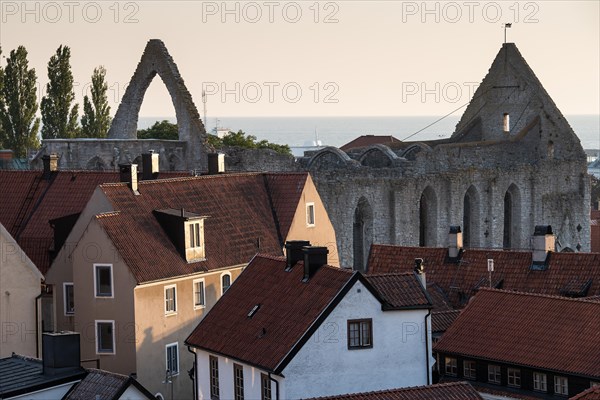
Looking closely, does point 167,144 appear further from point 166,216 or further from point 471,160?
point 166,216

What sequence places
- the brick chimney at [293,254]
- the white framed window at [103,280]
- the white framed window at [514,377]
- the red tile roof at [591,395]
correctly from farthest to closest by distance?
the white framed window at [103,280] < the white framed window at [514,377] < the brick chimney at [293,254] < the red tile roof at [591,395]

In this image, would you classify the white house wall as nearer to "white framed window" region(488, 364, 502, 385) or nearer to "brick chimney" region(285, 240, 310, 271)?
"brick chimney" region(285, 240, 310, 271)

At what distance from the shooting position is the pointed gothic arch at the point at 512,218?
83.8 m

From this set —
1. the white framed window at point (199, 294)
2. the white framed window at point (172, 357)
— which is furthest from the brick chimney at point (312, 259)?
the white framed window at point (199, 294)

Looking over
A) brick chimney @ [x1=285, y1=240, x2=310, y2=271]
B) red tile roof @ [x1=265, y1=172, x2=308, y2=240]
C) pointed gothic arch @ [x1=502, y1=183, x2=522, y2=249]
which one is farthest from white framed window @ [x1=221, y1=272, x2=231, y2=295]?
pointed gothic arch @ [x1=502, y1=183, x2=522, y2=249]

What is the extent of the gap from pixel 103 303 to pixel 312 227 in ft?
33.8

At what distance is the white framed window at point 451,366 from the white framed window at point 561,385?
3.52 metres

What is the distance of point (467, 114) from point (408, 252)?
35.9 metres

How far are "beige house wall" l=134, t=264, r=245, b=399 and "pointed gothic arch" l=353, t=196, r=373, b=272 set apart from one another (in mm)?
19960

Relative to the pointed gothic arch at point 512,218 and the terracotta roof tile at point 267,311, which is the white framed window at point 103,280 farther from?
the pointed gothic arch at point 512,218

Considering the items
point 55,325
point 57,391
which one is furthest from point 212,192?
point 57,391

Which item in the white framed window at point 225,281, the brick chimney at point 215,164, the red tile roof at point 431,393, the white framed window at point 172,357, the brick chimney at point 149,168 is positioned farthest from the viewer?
the brick chimney at point 215,164

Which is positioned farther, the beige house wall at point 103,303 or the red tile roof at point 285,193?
the red tile roof at point 285,193

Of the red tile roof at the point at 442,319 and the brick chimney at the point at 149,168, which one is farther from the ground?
the brick chimney at the point at 149,168
